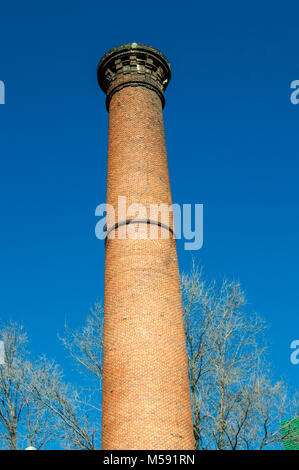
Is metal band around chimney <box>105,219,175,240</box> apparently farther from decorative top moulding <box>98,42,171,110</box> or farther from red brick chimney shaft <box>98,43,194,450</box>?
decorative top moulding <box>98,42,171,110</box>

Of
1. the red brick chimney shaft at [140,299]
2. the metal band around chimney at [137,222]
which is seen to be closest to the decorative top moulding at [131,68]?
the red brick chimney shaft at [140,299]

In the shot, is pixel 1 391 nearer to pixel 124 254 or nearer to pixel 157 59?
pixel 124 254

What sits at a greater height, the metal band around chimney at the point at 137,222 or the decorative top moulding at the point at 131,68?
the decorative top moulding at the point at 131,68

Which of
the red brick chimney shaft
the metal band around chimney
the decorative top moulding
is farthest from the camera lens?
the decorative top moulding

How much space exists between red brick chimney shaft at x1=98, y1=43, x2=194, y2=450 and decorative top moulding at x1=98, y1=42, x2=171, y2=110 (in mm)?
29

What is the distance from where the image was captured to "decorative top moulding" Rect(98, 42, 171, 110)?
1379cm

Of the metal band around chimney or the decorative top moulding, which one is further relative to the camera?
the decorative top moulding

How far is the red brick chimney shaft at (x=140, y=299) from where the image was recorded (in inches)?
349

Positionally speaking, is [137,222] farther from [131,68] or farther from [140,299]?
[131,68]

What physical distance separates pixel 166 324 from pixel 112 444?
2445 mm

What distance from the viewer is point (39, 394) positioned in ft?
52.3

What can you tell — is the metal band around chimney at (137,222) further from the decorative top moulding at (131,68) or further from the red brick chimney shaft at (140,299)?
the decorative top moulding at (131,68)

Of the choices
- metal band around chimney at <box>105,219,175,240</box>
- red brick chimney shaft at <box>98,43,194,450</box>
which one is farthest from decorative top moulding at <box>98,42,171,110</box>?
metal band around chimney at <box>105,219,175,240</box>

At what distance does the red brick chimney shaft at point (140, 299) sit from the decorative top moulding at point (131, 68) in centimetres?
3
